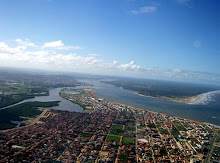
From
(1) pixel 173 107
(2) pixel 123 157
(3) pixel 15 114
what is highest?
(1) pixel 173 107

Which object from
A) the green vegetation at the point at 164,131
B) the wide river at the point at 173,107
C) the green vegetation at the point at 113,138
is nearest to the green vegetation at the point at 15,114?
the wide river at the point at 173,107

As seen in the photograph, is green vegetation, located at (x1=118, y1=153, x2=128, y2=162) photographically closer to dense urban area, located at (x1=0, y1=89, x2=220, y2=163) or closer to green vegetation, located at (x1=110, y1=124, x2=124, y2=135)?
dense urban area, located at (x1=0, y1=89, x2=220, y2=163)

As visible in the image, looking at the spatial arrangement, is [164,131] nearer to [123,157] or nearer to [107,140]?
[107,140]

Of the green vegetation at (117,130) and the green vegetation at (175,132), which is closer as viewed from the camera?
the green vegetation at (117,130)

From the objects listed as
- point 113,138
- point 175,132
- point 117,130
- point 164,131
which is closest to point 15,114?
point 117,130

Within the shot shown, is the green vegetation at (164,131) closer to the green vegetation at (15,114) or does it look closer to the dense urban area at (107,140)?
the dense urban area at (107,140)

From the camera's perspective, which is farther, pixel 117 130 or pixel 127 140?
pixel 117 130

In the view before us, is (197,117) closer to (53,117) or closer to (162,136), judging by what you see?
(162,136)

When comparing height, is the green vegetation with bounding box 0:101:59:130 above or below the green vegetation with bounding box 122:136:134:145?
above

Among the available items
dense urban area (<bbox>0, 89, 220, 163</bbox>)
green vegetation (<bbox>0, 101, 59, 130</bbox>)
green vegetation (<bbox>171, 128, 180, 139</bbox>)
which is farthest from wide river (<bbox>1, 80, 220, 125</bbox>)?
green vegetation (<bbox>171, 128, 180, 139</bbox>)

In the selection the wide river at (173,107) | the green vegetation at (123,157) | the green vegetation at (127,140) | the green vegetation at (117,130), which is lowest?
the green vegetation at (123,157)
